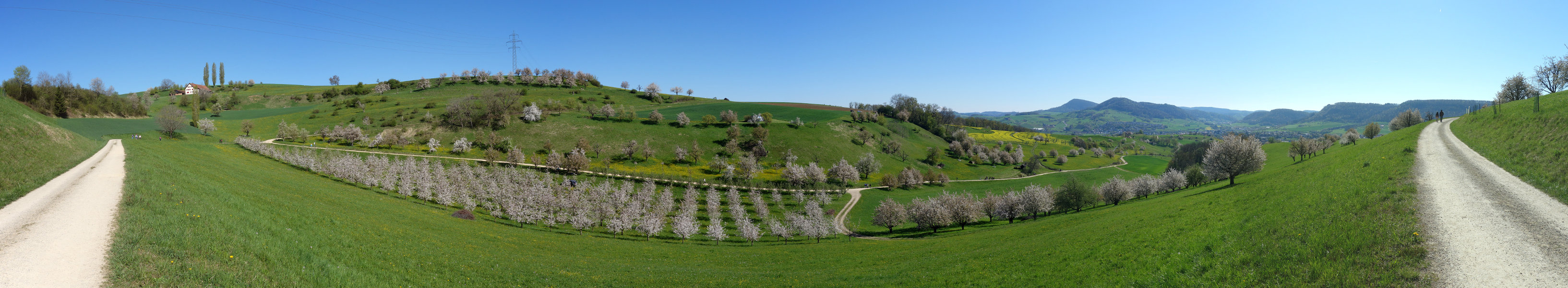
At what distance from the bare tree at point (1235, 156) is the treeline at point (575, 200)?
163 feet

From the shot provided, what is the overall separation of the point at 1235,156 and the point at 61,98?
181 meters

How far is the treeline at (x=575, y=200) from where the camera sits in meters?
56.6

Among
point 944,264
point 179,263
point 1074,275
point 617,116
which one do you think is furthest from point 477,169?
point 1074,275

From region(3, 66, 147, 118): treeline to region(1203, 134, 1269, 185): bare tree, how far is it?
16940 cm

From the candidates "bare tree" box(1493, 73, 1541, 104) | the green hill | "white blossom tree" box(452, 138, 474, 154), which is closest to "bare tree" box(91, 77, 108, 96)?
the green hill

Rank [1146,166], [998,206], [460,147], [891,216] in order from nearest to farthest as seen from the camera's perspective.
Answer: [891,216] < [998,206] < [460,147] < [1146,166]

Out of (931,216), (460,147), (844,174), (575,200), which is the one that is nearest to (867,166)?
(844,174)

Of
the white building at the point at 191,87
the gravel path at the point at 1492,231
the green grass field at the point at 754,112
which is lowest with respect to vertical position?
the gravel path at the point at 1492,231

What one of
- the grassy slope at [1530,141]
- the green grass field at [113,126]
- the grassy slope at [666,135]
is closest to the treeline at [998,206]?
the grassy slope at [1530,141]

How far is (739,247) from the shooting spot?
5244 centimetres

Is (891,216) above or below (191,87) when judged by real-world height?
below

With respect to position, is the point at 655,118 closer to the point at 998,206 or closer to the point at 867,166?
the point at 867,166

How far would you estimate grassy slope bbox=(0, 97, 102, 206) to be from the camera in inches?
1039

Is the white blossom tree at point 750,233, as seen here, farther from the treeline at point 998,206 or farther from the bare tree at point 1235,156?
the bare tree at point 1235,156
